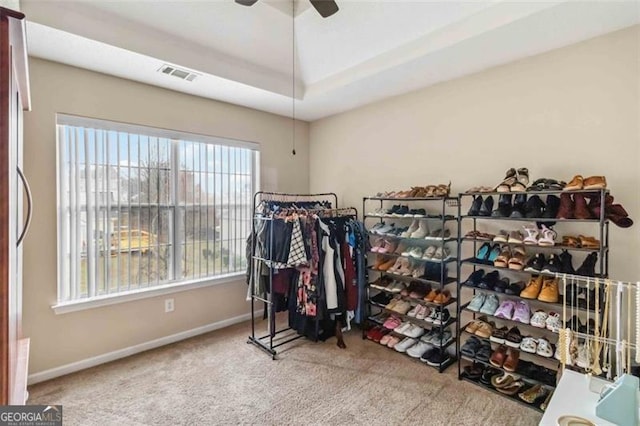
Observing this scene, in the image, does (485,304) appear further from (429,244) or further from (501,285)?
(429,244)

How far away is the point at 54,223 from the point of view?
2504 millimetres

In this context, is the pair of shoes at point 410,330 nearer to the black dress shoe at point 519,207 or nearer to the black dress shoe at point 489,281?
the black dress shoe at point 489,281

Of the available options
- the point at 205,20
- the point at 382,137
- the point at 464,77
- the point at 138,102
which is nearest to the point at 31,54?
the point at 138,102

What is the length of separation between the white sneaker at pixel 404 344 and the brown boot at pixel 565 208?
5.21 feet

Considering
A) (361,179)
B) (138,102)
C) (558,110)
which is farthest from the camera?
(361,179)

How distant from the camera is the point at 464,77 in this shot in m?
2.76

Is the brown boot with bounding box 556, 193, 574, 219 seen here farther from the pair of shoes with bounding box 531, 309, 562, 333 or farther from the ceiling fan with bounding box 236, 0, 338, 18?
the ceiling fan with bounding box 236, 0, 338, 18

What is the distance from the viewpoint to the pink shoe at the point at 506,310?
224 cm

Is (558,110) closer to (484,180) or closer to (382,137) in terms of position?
(484,180)

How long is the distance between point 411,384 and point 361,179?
2.11 m

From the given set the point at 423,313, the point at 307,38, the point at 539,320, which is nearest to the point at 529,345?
the point at 539,320

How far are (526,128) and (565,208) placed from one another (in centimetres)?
75

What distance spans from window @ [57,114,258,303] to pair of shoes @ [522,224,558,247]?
275cm

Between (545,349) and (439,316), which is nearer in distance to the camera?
(545,349)
